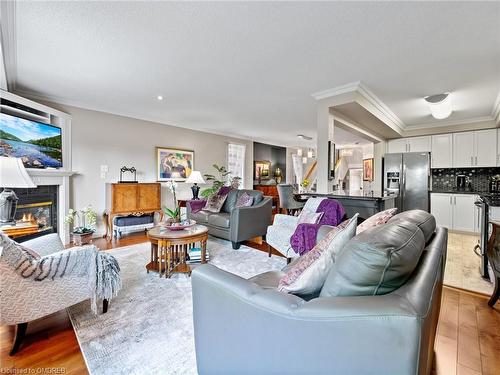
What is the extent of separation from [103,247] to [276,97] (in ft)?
11.7

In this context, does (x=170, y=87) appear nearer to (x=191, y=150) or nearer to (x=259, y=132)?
(x=191, y=150)

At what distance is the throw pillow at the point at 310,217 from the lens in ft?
8.46

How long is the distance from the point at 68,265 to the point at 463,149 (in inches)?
265

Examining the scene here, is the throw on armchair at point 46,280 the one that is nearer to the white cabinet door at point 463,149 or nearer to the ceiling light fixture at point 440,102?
the ceiling light fixture at point 440,102

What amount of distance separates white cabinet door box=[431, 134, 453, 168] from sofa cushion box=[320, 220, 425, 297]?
567 cm

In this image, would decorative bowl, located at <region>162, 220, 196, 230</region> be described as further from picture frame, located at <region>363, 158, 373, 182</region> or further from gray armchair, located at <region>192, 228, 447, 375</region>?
picture frame, located at <region>363, 158, 373, 182</region>

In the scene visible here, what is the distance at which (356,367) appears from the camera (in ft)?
2.28

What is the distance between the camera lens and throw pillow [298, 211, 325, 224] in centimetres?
258

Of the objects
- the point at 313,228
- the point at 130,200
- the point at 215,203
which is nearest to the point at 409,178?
the point at 313,228

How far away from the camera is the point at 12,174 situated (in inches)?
79.4

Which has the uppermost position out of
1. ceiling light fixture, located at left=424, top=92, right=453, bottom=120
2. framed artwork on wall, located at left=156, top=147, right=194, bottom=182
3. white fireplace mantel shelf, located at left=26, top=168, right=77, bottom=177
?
ceiling light fixture, located at left=424, top=92, right=453, bottom=120

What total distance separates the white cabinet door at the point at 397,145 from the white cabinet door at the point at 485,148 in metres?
1.24

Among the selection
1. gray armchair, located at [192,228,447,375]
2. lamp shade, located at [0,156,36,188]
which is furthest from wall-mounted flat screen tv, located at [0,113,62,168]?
gray armchair, located at [192,228,447,375]

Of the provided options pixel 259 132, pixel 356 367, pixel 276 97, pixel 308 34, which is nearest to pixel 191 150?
pixel 259 132
